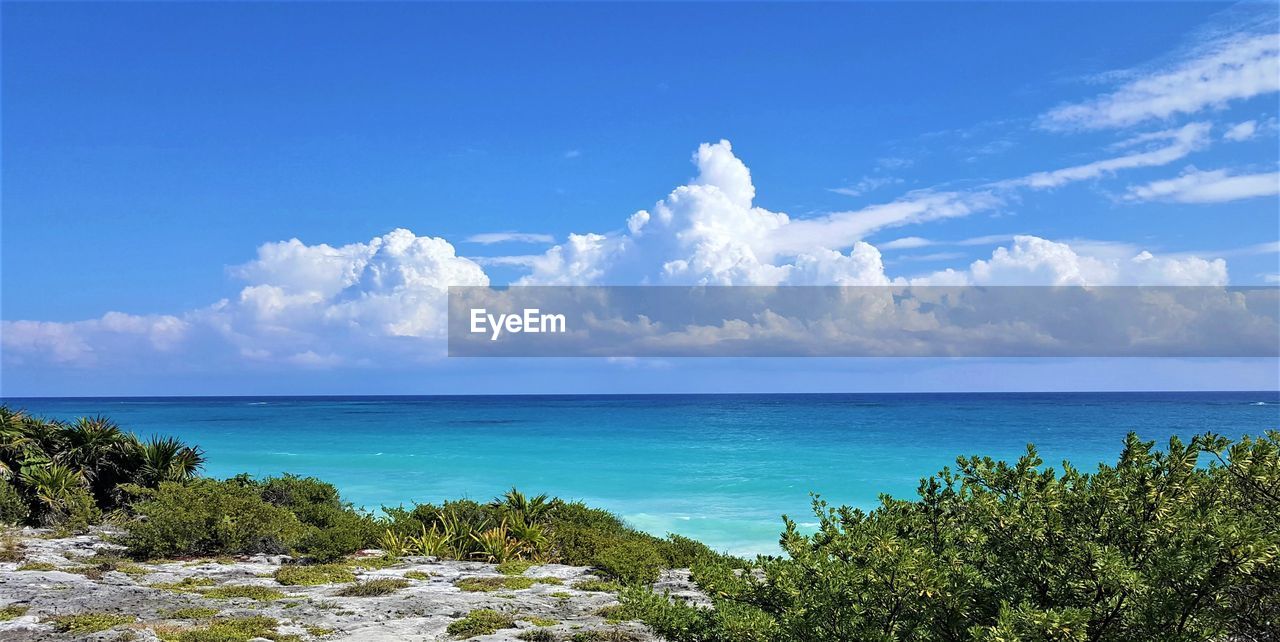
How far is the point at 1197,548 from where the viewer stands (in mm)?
3971

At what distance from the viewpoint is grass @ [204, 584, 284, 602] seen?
10852mm

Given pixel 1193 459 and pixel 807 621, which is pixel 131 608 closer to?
pixel 807 621

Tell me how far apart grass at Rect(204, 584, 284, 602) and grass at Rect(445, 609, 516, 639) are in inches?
124

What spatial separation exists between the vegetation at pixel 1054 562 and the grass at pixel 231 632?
585cm

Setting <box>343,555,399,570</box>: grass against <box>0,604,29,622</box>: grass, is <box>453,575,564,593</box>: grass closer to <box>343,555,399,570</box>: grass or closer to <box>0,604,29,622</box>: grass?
<box>343,555,399,570</box>: grass

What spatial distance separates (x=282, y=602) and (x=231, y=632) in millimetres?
1856

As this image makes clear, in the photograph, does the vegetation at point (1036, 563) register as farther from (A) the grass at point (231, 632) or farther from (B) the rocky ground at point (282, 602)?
(A) the grass at point (231, 632)

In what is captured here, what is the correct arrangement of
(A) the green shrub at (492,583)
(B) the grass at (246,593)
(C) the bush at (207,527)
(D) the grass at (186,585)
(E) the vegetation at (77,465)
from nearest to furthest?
1. (B) the grass at (246,593)
2. (D) the grass at (186,585)
3. (A) the green shrub at (492,583)
4. (C) the bush at (207,527)
5. (E) the vegetation at (77,465)

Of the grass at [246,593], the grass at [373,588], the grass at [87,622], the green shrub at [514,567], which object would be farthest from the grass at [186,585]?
the green shrub at [514,567]

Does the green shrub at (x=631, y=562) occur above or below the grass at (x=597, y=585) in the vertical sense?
above

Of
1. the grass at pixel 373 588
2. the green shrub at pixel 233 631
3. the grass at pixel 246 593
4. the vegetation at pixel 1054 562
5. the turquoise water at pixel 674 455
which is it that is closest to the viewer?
the vegetation at pixel 1054 562

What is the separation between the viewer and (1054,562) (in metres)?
4.47

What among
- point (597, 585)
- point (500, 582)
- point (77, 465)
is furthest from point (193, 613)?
point (77, 465)

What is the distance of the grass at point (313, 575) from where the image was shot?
11961 millimetres
